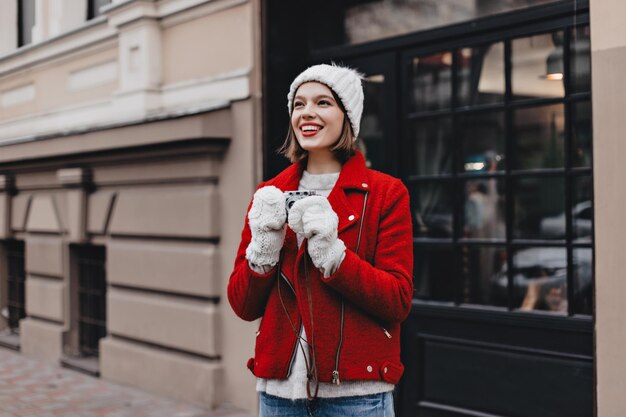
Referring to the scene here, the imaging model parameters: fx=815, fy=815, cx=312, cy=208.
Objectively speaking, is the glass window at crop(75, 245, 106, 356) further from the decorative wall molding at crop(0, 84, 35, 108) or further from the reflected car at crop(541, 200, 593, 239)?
the reflected car at crop(541, 200, 593, 239)

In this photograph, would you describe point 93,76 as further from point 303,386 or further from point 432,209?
point 303,386

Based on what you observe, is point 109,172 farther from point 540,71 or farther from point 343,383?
point 343,383

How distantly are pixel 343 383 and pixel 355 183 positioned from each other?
66 cm

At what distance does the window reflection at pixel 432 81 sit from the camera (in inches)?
228

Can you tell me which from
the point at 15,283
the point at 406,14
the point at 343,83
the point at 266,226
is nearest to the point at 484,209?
the point at 406,14

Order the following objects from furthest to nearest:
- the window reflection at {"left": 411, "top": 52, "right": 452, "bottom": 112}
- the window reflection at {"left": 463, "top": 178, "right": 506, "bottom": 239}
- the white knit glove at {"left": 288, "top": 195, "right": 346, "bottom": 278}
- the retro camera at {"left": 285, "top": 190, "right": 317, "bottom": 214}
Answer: the window reflection at {"left": 411, "top": 52, "right": 452, "bottom": 112} < the window reflection at {"left": 463, "top": 178, "right": 506, "bottom": 239} < the retro camera at {"left": 285, "top": 190, "right": 317, "bottom": 214} < the white knit glove at {"left": 288, "top": 195, "right": 346, "bottom": 278}

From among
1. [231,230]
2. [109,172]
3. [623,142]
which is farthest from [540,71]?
[109,172]

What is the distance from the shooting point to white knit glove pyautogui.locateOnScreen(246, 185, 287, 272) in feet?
8.38

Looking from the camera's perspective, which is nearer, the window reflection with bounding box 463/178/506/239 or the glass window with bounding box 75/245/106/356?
the window reflection with bounding box 463/178/506/239

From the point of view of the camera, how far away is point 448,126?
5.86m

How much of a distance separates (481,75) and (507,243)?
3.81 feet

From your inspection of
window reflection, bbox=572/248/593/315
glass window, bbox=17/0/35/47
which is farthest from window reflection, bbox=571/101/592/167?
glass window, bbox=17/0/35/47

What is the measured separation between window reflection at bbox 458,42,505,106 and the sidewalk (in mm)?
3024

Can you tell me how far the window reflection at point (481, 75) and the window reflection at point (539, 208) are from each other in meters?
0.62
